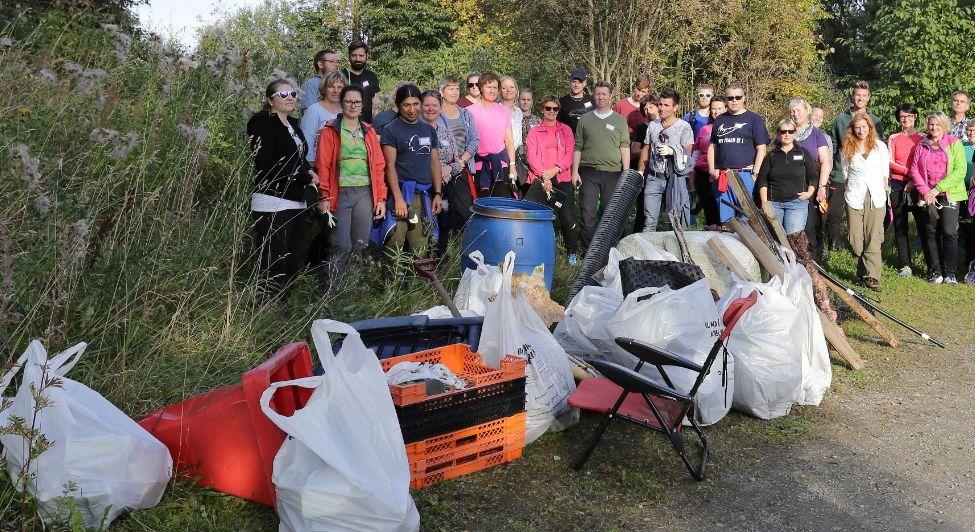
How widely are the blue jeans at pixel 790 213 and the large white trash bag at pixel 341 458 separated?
6.39m

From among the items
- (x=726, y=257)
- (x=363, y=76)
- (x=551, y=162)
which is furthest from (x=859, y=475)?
(x=363, y=76)

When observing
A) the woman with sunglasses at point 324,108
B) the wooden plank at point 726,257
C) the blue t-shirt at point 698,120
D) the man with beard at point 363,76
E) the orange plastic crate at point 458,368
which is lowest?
the orange plastic crate at point 458,368

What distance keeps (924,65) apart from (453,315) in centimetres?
1139

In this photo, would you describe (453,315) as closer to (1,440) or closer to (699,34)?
(1,440)

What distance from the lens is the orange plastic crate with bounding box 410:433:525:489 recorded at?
4082 mm

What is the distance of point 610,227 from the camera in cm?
799

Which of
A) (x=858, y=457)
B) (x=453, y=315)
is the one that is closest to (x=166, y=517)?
(x=453, y=315)

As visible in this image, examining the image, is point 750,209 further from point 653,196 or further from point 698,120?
point 698,120

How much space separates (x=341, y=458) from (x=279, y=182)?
3063 millimetres

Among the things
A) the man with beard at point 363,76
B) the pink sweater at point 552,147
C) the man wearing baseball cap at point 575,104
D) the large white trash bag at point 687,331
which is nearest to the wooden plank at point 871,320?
the large white trash bag at point 687,331

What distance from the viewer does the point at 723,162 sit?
910cm

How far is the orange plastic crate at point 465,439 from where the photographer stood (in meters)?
4.05

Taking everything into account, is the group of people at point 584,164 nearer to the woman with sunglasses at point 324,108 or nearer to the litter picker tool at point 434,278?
the woman with sunglasses at point 324,108

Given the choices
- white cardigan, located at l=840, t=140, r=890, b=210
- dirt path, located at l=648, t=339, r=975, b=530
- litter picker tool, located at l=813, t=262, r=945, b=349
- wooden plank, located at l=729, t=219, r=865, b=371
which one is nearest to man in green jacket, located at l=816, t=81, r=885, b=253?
white cardigan, located at l=840, t=140, r=890, b=210
